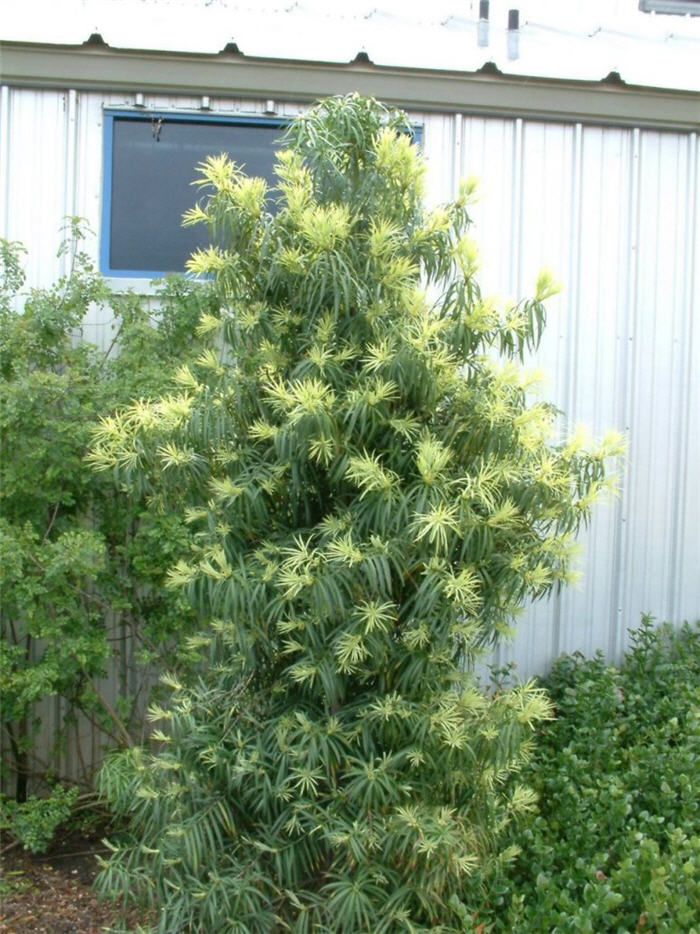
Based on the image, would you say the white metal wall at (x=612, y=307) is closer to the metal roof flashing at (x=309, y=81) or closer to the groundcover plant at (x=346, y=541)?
the metal roof flashing at (x=309, y=81)

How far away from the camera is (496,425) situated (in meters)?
3.22

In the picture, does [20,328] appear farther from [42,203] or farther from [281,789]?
[281,789]

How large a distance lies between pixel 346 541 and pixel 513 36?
3.90 meters

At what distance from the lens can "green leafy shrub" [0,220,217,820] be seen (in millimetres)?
4355

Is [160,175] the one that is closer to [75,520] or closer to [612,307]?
[75,520]

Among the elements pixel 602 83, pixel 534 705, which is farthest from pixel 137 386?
pixel 602 83

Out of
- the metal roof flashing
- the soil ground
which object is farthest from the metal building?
the soil ground

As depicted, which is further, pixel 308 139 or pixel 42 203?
pixel 42 203

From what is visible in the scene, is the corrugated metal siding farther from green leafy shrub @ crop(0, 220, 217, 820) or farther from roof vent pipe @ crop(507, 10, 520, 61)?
green leafy shrub @ crop(0, 220, 217, 820)

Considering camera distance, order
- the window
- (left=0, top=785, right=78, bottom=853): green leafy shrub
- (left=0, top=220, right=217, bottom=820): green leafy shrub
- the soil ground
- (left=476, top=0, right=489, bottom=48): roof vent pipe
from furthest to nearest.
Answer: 1. (left=476, top=0, right=489, bottom=48): roof vent pipe
2. the window
3. (left=0, top=785, right=78, bottom=853): green leafy shrub
4. (left=0, top=220, right=217, bottom=820): green leafy shrub
5. the soil ground

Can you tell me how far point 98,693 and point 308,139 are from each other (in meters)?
2.95

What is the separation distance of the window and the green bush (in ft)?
11.1

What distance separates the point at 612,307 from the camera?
5789mm

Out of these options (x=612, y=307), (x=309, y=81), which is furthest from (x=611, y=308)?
(x=309, y=81)
